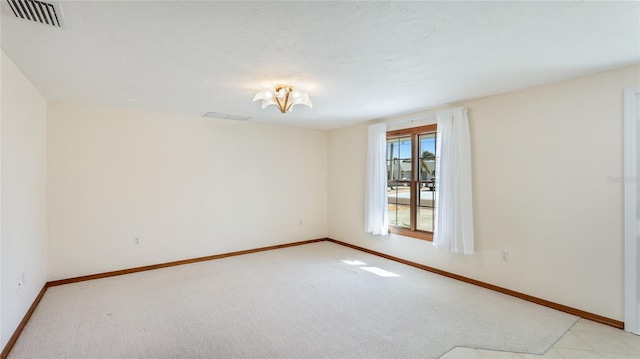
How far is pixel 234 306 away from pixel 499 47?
3304 millimetres

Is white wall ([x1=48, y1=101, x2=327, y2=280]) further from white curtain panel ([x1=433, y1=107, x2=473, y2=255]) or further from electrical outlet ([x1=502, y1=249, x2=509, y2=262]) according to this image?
electrical outlet ([x1=502, y1=249, x2=509, y2=262])

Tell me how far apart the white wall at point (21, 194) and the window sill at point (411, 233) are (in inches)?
173

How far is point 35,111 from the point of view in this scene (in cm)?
321

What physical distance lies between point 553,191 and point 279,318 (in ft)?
10.0

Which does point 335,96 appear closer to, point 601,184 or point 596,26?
point 596,26

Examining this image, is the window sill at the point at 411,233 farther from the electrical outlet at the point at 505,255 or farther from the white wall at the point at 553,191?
the electrical outlet at the point at 505,255

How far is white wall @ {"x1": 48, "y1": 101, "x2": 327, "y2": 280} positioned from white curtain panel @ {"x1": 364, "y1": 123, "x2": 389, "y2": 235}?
144 cm

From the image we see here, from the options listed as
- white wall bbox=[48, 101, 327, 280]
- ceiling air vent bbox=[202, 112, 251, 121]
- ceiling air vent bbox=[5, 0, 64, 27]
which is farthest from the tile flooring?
ceiling air vent bbox=[202, 112, 251, 121]

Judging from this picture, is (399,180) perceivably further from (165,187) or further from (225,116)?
(165,187)

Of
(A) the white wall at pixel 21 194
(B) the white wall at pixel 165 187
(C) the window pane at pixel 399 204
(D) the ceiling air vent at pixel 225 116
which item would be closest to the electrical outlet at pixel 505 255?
(C) the window pane at pixel 399 204

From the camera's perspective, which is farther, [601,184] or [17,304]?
[601,184]

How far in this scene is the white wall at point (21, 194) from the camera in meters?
2.34

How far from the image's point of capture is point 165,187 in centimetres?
449

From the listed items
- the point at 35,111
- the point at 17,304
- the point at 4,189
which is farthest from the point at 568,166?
the point at 35,111
